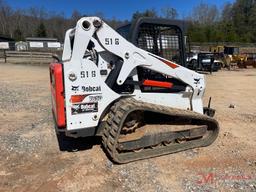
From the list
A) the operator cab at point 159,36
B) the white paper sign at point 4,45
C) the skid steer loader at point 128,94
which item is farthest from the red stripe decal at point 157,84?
the white paper sign at point 4,45

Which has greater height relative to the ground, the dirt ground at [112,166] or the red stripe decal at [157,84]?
the red stripe decal at [157,84]

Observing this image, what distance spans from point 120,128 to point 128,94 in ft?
2.45

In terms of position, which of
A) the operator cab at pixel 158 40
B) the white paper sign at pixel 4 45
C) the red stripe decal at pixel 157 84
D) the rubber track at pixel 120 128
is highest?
the operator cab at pixel 158 40

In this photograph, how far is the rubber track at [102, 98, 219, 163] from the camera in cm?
468

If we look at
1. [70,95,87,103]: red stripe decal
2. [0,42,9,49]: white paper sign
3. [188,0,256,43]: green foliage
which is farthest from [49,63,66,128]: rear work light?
[188,0,256,43]: green foliage

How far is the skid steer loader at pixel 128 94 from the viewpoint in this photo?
466 centimetres

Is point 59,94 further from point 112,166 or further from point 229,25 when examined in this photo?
point 229,25

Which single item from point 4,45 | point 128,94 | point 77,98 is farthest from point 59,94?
point 4,45

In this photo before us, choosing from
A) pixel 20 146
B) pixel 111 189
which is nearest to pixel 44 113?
pixel 20 146

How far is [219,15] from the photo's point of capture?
4124 inches

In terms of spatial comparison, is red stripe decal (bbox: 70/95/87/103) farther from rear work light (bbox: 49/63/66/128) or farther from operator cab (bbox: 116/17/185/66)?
operator cab (bbox: 116/17/185/66)

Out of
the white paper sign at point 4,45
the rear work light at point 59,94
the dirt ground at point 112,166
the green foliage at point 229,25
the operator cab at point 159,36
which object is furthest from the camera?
the green foliage at point 229,25

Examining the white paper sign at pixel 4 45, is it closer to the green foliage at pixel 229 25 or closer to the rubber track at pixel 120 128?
the green foliage at pixel 229 25

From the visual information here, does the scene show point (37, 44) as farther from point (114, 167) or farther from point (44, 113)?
point (114, 167)
